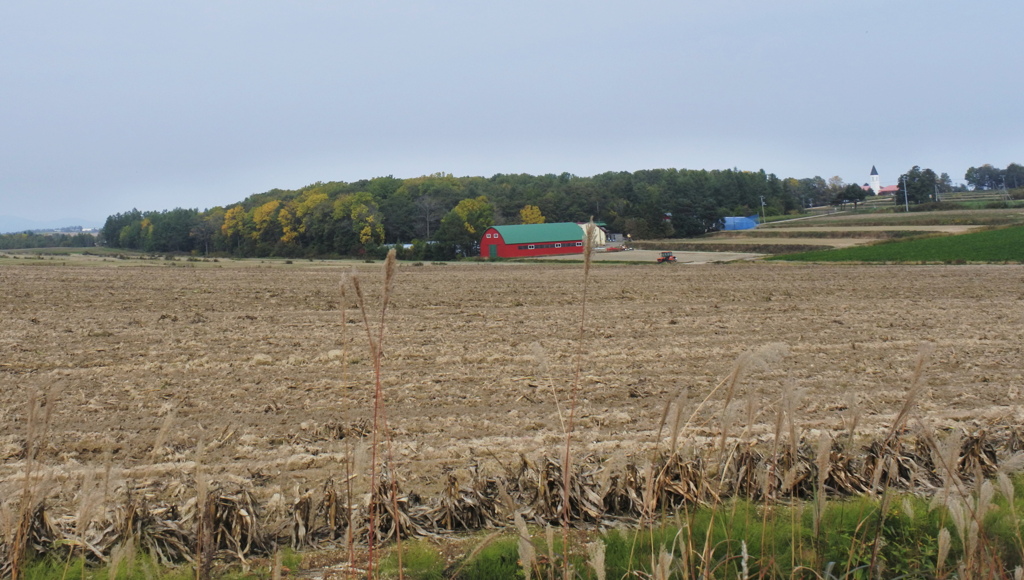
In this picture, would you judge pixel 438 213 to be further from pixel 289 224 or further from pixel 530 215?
pixel 289 224

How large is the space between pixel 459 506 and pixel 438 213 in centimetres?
9669

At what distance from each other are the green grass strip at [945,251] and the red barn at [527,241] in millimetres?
25347

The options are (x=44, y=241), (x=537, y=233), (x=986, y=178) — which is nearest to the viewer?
(x=537, y=233)

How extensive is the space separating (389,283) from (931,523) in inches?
198

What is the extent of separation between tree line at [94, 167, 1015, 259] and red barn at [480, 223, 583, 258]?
4.45 m

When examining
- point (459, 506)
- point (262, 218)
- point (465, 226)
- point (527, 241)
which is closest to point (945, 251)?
point (527, 241)

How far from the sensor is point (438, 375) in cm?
1342

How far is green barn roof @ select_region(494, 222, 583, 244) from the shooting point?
8239cm

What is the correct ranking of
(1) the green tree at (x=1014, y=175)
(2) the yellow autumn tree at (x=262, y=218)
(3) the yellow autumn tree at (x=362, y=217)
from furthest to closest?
(1) the green tree at (x=1014, y=175) < (2) the yellow autumn tree at (x=262, y=218) < (3) the yellow autumn tree at (x=362, y=217)

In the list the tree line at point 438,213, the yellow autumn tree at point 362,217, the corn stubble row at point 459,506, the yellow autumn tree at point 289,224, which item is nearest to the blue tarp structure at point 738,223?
the tree line at point 438,213

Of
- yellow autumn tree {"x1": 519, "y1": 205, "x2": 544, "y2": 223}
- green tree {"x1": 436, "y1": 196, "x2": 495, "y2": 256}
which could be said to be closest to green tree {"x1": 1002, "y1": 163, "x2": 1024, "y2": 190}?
yellow autumn tree {"x1": 519, "y1": 205, "x2": 544, "y2": 223}

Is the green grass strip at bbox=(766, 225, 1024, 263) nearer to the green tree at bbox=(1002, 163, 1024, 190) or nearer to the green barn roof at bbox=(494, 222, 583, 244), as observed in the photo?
the green barn roof at bbox=(494, 222, 583, 244)

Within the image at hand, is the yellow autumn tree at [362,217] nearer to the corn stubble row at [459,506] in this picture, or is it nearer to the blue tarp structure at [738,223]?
the blue tarp structure at [738,223]

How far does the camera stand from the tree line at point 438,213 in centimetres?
9175
